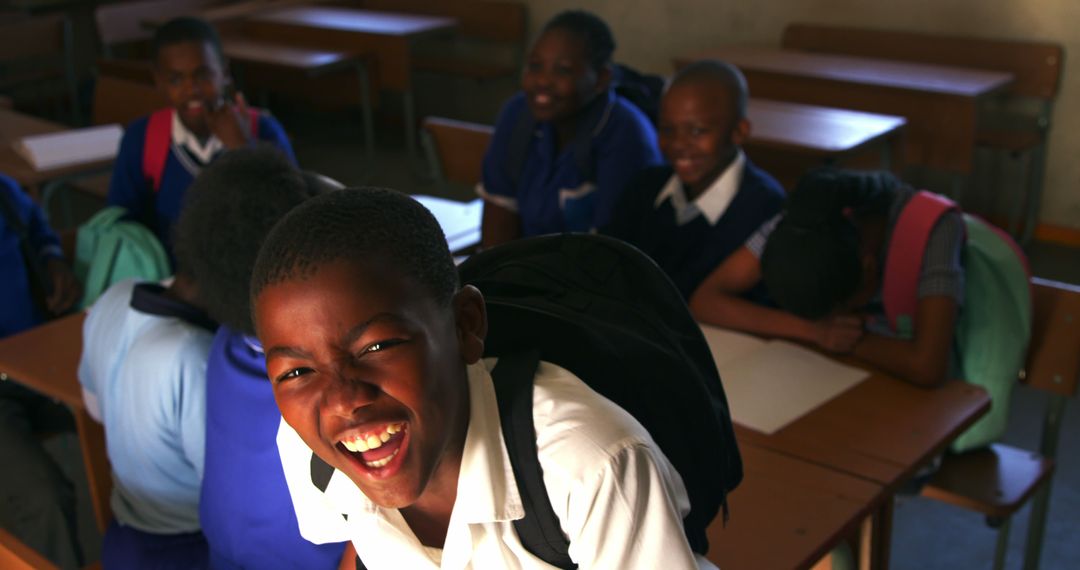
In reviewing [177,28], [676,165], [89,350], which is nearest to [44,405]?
[89,350]

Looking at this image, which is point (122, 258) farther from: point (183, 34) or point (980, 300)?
point (980, 300)

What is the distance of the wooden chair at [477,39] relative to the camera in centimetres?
638

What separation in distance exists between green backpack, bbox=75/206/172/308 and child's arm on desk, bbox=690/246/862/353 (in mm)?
1283

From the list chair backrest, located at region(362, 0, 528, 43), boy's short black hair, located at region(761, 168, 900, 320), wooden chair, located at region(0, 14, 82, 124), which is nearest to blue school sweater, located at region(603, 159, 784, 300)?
boy's short black hair, located at region(761, 168, 900, 320)

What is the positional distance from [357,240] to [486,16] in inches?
226

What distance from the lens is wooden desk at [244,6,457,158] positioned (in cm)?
606

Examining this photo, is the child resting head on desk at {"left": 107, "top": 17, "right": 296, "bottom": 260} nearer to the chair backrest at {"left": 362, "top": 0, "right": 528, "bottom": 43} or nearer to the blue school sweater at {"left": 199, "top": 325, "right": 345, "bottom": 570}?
the blue school sweater at {"left": 199, "top": 325, "right": 345, "bottom": 570}

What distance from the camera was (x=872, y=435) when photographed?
176 centimetres

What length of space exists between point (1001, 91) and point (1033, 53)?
0.19 meters

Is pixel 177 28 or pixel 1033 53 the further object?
pixel 1033 53

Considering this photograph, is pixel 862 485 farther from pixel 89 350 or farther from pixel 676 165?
pixel 89 350

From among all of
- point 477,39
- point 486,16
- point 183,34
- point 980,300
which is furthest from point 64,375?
point 477,39

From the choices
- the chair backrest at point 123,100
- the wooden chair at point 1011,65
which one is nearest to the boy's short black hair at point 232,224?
the chair backrest at point 123,100

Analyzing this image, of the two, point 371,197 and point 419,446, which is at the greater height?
point 371,197
